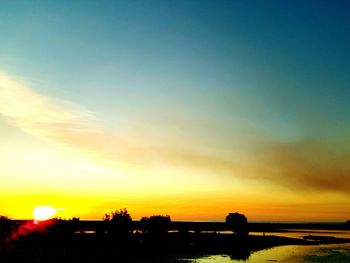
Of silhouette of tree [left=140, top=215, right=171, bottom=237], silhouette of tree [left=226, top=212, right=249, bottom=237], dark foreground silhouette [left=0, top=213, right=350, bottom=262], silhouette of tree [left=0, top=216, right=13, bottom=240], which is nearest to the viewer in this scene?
dark foreground silhouette [left=0, top=213, right=350, bottom=262]

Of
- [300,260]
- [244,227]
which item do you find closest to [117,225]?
[300,260]

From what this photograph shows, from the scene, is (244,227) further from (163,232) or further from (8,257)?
(8,257)

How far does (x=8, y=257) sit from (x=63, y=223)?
43.2 metres

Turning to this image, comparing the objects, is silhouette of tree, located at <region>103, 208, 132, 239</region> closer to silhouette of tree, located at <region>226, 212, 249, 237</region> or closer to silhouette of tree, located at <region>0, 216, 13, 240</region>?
silhouette of tree, located at <region>0, 216, 13, 240</region>

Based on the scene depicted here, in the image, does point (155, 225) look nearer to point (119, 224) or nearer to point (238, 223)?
point (119, 224)

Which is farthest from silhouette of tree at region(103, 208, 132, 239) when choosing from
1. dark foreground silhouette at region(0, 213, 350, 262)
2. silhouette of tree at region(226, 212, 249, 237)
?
silhouette of tree at region(226, 212, 249, 237)

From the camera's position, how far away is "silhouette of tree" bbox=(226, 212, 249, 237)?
158 m

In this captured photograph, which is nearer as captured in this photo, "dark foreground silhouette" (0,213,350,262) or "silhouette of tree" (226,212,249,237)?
"dark foreground silhouette" (0,213,350,262)

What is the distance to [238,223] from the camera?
160625 mm

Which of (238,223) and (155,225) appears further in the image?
(238,223)

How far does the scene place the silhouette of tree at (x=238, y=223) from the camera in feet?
517

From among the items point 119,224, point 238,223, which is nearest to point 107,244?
point 119,224

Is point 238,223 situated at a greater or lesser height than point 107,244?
greater

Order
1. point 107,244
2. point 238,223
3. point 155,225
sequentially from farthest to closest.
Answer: point 238,223
point 155,225
point 107,244
